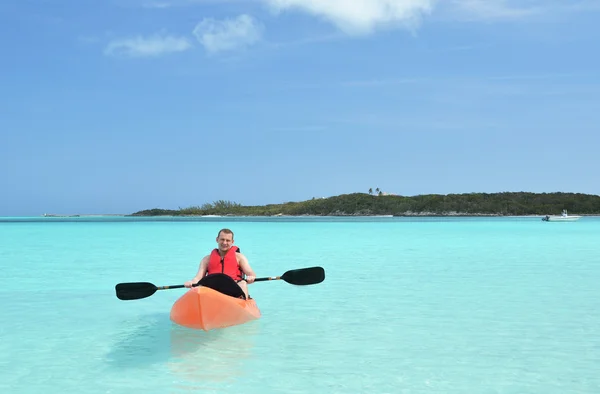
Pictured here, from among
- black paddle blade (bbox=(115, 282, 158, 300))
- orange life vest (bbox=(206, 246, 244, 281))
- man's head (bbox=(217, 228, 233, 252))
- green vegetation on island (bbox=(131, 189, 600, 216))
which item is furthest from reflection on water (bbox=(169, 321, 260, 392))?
green vegetation on island (bbox=(131, 189, 600, 216))

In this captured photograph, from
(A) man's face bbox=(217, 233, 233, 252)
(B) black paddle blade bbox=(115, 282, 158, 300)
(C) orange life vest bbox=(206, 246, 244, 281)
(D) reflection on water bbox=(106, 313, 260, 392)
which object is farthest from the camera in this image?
(B) black paddle blade bbox=(115, 282, 158, 300)

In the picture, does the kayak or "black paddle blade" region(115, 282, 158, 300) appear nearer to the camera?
the kayak

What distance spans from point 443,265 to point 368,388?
14427mm

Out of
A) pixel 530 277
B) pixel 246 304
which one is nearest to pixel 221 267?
pixel 246 304

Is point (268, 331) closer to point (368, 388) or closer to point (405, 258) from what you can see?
point (368, 388)

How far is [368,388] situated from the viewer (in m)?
6.05

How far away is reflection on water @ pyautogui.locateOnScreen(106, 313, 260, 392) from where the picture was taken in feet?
21.4

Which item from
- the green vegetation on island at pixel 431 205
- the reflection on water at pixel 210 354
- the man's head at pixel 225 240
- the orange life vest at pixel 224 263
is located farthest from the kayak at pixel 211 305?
the green vegetation on island at pixel 431 205

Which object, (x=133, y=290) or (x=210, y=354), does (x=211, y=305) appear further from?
(x=133, y=290)

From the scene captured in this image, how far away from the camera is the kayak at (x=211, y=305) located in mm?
7629

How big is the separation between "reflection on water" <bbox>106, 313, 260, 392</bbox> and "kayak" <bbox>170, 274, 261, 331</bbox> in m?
0.24

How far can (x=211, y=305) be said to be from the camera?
25.3 feet

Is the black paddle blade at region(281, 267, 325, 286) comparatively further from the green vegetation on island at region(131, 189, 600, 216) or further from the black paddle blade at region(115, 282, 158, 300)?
the green vegetation on island at region(131, 189, 600, 216)

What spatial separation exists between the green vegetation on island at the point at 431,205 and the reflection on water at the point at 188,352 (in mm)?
146020
